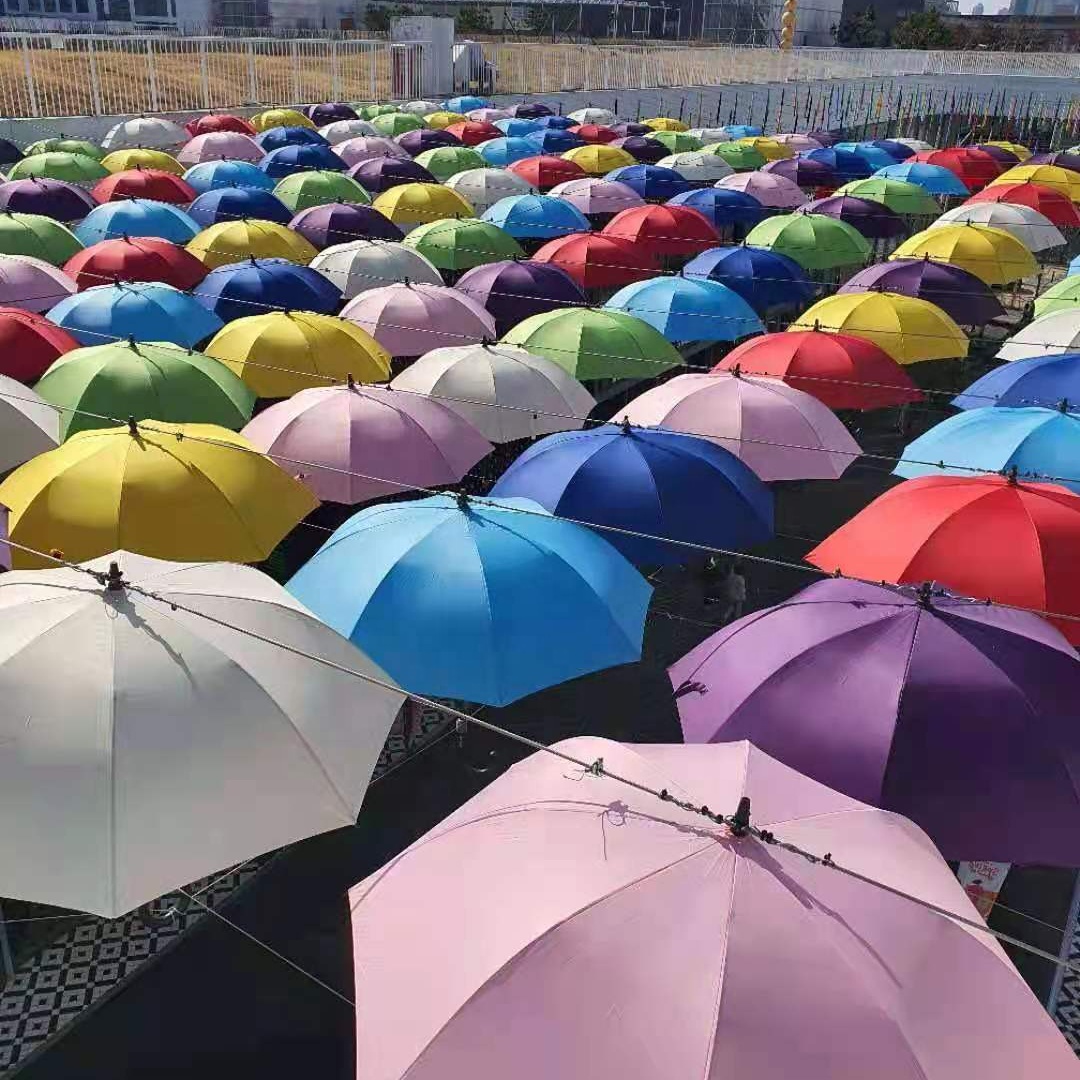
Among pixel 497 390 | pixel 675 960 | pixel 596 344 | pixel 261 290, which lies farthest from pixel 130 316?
pixel 675 960

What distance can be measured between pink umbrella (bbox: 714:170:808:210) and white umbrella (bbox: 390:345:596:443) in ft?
35.0

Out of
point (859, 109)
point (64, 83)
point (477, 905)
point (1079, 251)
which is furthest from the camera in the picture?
point (859, 109)

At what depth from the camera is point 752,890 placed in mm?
3365

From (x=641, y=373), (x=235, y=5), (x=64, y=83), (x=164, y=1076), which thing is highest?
(x=235, y=5)

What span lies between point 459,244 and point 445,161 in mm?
7784

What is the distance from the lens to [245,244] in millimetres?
13562

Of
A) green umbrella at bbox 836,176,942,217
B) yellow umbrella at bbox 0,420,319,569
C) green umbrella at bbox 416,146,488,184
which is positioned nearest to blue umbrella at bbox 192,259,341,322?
yellow umbrella at bbox 0,420,319,569

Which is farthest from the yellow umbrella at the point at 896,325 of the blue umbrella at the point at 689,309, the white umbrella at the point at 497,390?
the white umbrella at the point at 497,390

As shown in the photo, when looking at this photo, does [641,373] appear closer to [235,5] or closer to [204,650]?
[204,650]

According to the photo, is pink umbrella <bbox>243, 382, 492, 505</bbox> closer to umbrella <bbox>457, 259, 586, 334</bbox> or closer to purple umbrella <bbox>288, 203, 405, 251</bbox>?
umbrella <bbox>457, 259, 586, 334</bbox>

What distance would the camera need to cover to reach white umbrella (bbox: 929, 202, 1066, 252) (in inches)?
652

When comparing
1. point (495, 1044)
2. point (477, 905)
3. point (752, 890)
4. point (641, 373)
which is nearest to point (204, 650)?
point (477, 905)

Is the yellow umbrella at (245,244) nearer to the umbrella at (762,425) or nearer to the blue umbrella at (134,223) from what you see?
the blue umbrella at (134,223)

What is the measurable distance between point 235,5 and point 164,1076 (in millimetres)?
62236
